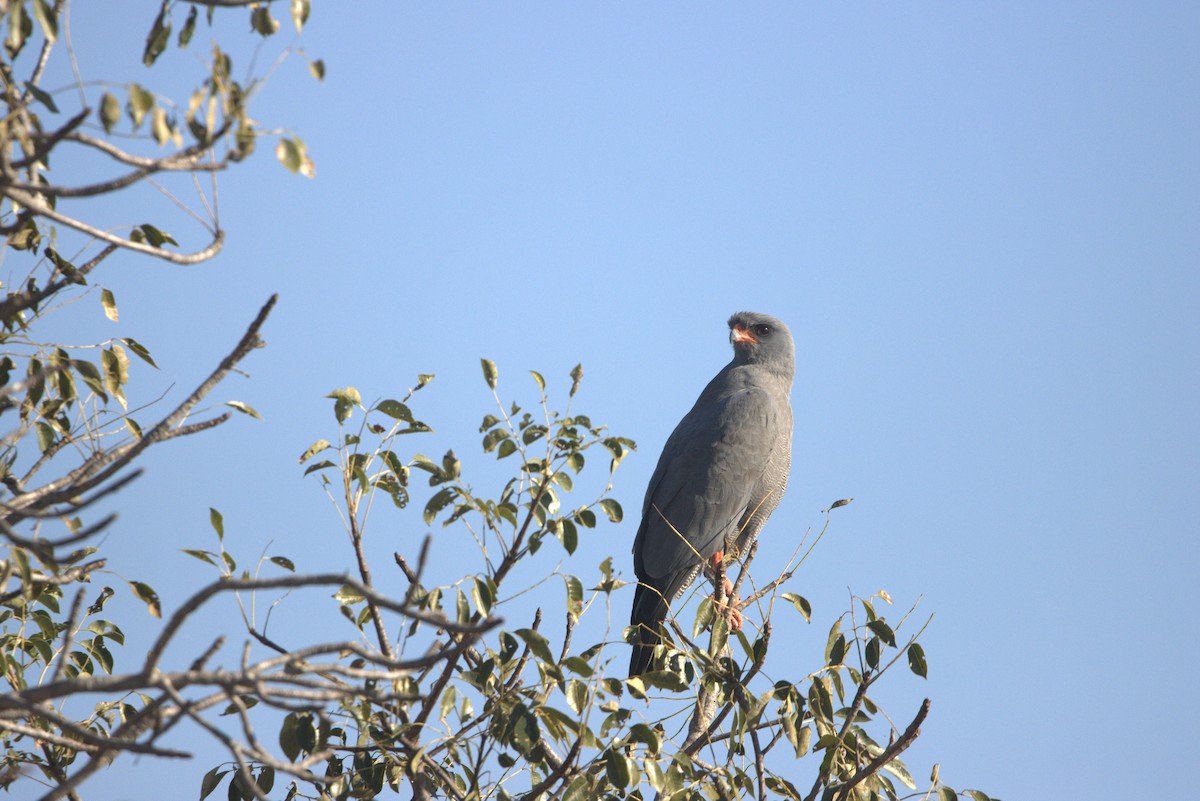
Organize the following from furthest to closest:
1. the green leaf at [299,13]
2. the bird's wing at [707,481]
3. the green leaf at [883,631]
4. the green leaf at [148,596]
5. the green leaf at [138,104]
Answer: the bird's wing at [707,481] < the green leaf at [883,631] < the green leaf at [148,596] < the green leaf at [299,13] < the green leaf at [138,104]

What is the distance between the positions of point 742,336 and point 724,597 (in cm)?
258

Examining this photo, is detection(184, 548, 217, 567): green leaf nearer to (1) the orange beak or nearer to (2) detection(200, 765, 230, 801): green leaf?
(2) detection(200, 765, 230, 801): green leaf

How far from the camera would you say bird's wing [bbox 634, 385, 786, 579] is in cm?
623

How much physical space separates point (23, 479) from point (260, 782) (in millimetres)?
1156

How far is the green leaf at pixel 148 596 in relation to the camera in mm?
2867

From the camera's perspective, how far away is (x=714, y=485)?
638cm

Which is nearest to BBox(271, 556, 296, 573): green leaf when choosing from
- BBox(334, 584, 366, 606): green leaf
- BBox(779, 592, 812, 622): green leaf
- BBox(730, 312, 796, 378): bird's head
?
BBox(334, 584, 366, 606): green leaf

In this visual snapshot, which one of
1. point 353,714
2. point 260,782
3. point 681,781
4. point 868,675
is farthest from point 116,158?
point 868,675

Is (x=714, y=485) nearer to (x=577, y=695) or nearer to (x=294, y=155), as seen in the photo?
(x=577, y=695)

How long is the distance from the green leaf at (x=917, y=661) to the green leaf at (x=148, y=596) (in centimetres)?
238

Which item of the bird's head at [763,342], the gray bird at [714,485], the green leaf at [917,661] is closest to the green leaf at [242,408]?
the green leaf at [917,661]

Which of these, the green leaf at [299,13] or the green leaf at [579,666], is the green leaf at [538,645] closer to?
the green leaf at [579,666]

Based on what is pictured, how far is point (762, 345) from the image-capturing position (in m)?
7.24

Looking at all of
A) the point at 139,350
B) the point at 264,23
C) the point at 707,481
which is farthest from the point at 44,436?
the point at 707,481
